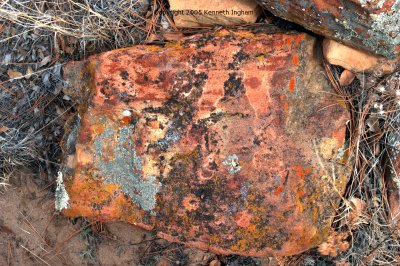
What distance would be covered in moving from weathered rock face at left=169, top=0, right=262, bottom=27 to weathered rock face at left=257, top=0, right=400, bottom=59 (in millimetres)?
255

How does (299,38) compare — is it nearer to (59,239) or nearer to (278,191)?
(278,191)

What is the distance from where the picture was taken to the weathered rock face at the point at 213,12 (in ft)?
8.58

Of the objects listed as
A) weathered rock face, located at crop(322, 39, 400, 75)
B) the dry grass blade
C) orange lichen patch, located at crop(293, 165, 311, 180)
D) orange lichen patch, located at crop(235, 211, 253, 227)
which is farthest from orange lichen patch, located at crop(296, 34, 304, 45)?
orange lichen patch, located at crop(235, 211, 253, 227)

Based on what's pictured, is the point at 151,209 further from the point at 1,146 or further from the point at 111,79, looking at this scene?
the point at 1,146

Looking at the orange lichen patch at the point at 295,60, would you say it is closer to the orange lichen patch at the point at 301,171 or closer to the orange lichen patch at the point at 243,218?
the orange lichen patch at the point at 301,171

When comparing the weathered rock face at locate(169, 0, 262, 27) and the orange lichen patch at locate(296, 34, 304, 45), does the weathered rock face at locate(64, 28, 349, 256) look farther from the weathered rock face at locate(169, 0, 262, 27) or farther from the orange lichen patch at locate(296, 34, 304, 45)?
the weathered rock face at locate(169, 0, 262, 27)

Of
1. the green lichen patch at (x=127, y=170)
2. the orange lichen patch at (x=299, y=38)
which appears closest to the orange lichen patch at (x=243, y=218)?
the green lichen patch at (x=127, y=170)

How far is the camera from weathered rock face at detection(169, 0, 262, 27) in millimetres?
2615

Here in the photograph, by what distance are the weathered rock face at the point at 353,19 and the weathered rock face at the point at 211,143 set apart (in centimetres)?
17

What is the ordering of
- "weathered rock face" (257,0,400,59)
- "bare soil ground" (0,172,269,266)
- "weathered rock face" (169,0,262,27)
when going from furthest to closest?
"bare soil ground" (0,172,269,266), "weathered rock face" (169,0,262,27), "weathered rock face" (257,0,400,59)

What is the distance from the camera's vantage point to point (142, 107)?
244cm

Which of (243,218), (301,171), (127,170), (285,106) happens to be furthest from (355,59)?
(127,170)

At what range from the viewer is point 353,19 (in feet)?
7.05

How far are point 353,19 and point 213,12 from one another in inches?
33.5
